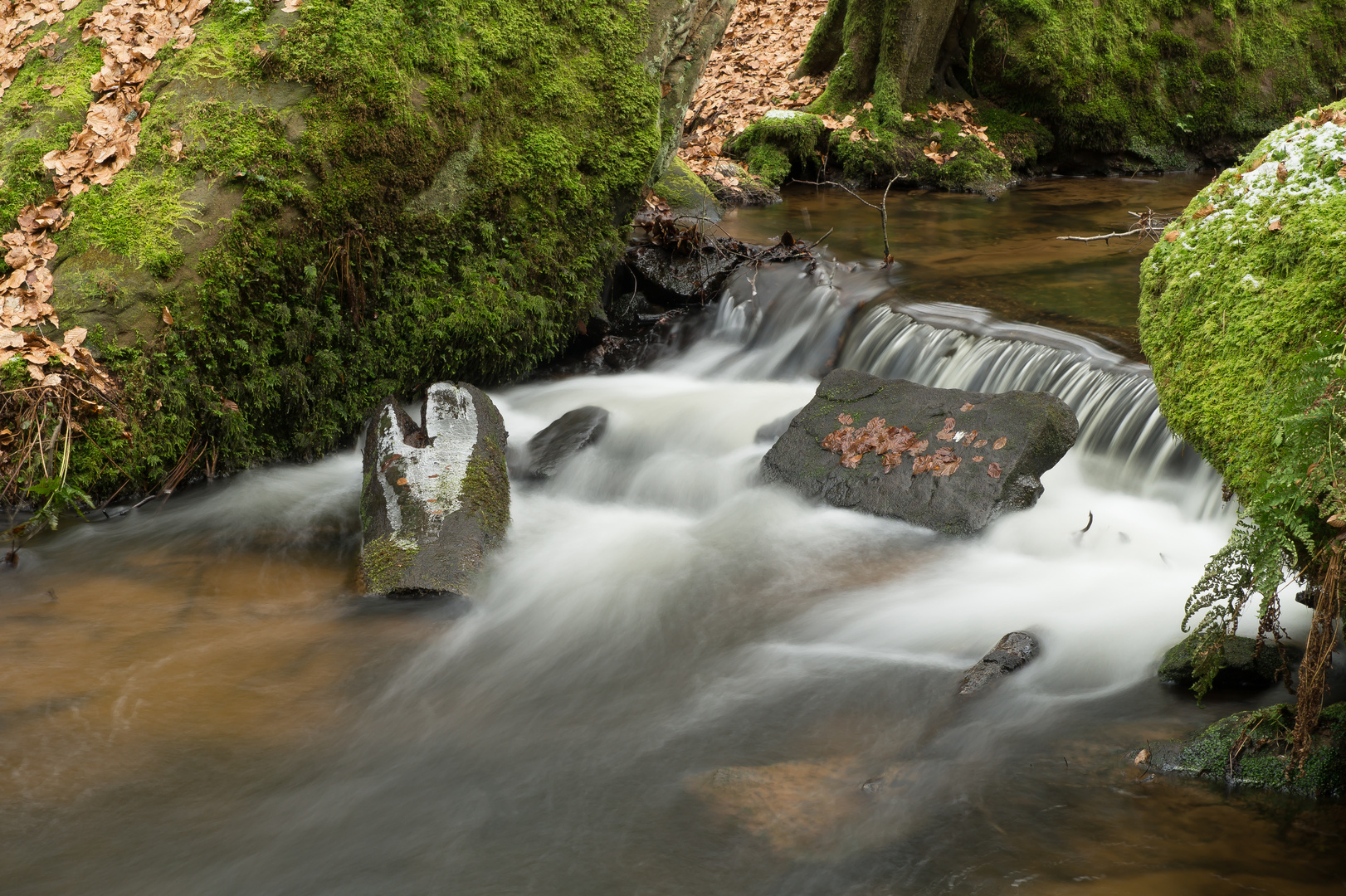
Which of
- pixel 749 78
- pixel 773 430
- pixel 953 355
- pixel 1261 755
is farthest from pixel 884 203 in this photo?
pixel 1261 755

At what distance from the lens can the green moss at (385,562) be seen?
16.3ft

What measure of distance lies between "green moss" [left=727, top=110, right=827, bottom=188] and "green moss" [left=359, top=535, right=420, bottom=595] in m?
8.58

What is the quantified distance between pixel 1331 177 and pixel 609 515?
4.00m

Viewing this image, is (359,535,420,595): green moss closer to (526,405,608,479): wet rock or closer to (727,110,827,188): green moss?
(526,405,608,479): wet rock

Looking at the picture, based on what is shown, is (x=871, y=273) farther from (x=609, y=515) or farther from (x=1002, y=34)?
(x=1002, y=34)

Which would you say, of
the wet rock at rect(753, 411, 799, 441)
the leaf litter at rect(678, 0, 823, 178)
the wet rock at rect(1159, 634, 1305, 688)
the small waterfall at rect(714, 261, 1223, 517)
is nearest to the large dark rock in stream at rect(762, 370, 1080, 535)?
the wet rock at rect(753, 411, 799, 441)

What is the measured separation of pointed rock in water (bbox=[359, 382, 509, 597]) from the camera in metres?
5.02

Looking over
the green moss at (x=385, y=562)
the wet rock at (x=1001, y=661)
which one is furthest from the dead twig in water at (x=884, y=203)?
the green moss at (x=385, y=562)

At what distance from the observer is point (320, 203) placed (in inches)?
237

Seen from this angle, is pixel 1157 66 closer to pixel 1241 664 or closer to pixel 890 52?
pixel 890 52

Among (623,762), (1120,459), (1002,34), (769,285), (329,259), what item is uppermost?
(1002,34)

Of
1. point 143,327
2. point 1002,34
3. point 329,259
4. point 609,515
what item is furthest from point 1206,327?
point 1002,34

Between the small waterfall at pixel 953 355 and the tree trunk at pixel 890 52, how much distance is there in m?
4.74

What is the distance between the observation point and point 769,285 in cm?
887
